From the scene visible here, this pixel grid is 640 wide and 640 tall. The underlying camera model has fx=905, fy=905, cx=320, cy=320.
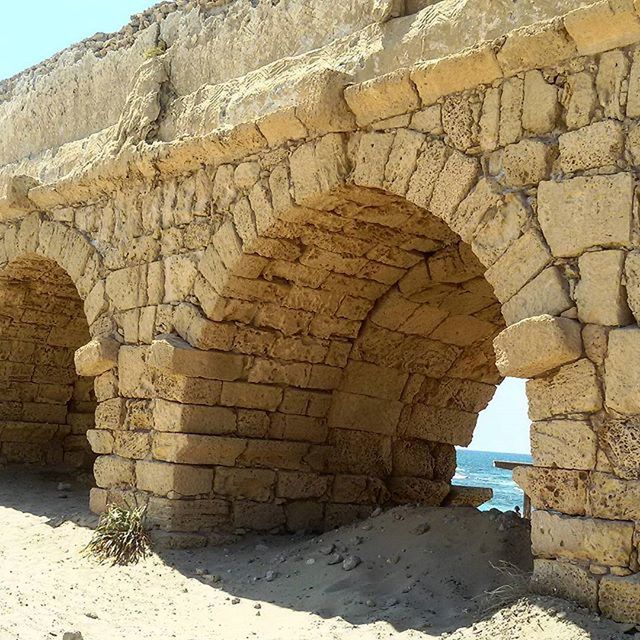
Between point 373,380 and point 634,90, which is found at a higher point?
point 634,90

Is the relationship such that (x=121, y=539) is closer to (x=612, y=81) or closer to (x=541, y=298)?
(x=541, y=298)

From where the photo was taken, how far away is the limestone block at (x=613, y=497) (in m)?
3.90

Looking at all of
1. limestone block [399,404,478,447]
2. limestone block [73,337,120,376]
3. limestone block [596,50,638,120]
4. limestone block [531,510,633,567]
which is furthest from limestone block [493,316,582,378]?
limestone block [73,337,120,376]

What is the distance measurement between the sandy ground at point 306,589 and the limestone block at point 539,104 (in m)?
2.22

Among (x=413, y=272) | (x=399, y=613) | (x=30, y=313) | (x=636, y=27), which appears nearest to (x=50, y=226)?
(x=30, y=313)

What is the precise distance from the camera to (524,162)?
4406 mm

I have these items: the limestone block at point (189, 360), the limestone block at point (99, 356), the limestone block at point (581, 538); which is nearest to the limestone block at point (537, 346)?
the limestone block at point (581, 538)

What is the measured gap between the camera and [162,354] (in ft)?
20.1

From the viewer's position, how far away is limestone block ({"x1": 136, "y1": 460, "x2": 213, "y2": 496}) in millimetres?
6117

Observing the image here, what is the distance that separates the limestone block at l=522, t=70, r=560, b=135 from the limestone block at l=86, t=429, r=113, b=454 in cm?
395

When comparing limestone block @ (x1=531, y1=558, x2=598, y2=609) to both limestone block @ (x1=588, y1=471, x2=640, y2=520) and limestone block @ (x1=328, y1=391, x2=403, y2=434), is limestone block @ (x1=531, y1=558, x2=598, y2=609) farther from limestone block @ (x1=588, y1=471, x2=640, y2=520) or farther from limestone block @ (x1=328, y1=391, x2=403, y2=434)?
limestone block @ (x1=328, y1=391, x2=403, y2=434)

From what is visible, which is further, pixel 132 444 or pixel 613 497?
pixel 132 444

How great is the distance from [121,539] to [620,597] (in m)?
3.46

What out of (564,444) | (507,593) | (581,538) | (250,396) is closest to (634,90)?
(564,444)
